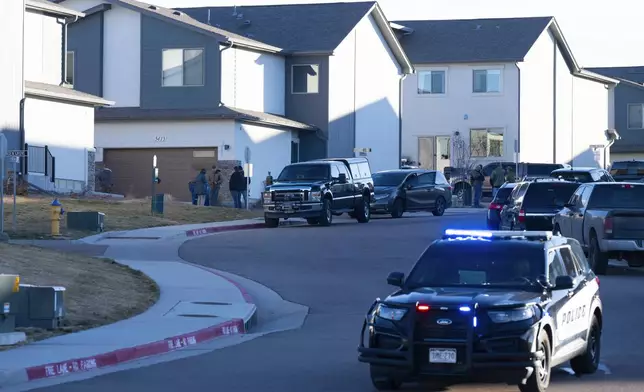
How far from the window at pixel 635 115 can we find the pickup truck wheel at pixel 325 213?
54.8 meters

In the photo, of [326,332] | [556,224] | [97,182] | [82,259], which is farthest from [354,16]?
[326,332]

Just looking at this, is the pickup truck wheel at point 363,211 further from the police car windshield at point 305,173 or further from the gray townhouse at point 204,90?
the gray townhouse at point 204,90

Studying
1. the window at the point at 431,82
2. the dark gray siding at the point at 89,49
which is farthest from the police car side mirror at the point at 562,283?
the window at the point at 431,82

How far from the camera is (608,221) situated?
23.5m

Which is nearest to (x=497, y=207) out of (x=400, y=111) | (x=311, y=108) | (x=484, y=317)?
(x=311, y=108)

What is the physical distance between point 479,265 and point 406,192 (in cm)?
3190

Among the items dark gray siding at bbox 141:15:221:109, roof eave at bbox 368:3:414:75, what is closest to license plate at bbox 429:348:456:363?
dark gray siding at bbox 141:15:221:109

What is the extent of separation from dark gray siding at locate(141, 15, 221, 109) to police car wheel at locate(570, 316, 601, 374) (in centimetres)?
3857

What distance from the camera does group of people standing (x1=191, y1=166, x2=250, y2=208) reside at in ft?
147

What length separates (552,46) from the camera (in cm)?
7244

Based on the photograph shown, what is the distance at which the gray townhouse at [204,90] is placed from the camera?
50.8 meters

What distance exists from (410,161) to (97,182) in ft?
73.4

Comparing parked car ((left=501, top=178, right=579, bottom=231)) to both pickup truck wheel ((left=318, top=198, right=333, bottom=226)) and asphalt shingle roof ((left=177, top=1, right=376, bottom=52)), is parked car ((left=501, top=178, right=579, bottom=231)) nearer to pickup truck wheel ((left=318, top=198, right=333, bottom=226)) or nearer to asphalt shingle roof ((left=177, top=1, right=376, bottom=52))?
pickup truck wheel ((left=318, top=198, right=333, bottom=226))

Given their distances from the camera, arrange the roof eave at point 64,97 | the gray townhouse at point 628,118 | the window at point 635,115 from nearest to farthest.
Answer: the roof eave at point 64,97, the gray townhouse at point 628,118, the window at point 635,115
